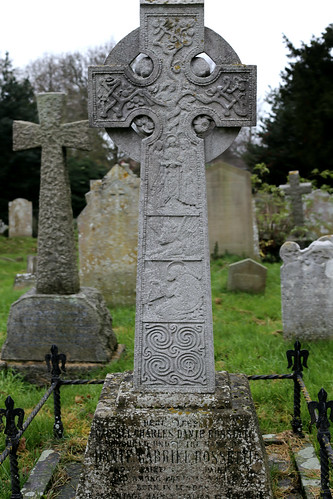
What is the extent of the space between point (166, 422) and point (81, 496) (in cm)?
62

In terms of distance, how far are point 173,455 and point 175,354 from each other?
0.55 m

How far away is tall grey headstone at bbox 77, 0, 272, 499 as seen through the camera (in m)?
2.79

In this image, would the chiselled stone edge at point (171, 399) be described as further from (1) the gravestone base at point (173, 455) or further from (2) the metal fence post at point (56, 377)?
(2) the metal fence post at point (56, 377)

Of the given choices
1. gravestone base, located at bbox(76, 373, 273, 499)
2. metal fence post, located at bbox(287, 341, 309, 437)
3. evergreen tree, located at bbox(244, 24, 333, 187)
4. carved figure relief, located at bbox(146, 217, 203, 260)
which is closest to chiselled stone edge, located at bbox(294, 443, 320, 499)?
metal fence post, located at bbox(287, 341, 309, 437)

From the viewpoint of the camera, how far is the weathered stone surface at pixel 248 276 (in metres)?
8.52

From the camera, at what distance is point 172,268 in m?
2.88

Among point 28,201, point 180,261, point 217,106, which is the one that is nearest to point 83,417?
point 180,261

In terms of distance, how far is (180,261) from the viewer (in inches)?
113

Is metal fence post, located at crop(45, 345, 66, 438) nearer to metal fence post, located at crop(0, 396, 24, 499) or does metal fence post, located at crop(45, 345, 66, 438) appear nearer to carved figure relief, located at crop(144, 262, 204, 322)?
metal fence post, located at crop(0, 396, 24, 499)

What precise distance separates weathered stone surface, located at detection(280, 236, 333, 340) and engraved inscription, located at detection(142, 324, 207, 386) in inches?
128

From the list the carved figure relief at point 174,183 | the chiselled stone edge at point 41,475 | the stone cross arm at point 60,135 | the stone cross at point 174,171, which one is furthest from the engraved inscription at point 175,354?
the stone cross arm at point 60,135

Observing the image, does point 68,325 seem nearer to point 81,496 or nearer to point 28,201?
point 81,496

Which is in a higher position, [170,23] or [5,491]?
[170,23]

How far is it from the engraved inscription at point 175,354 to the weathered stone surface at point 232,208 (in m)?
8.74
